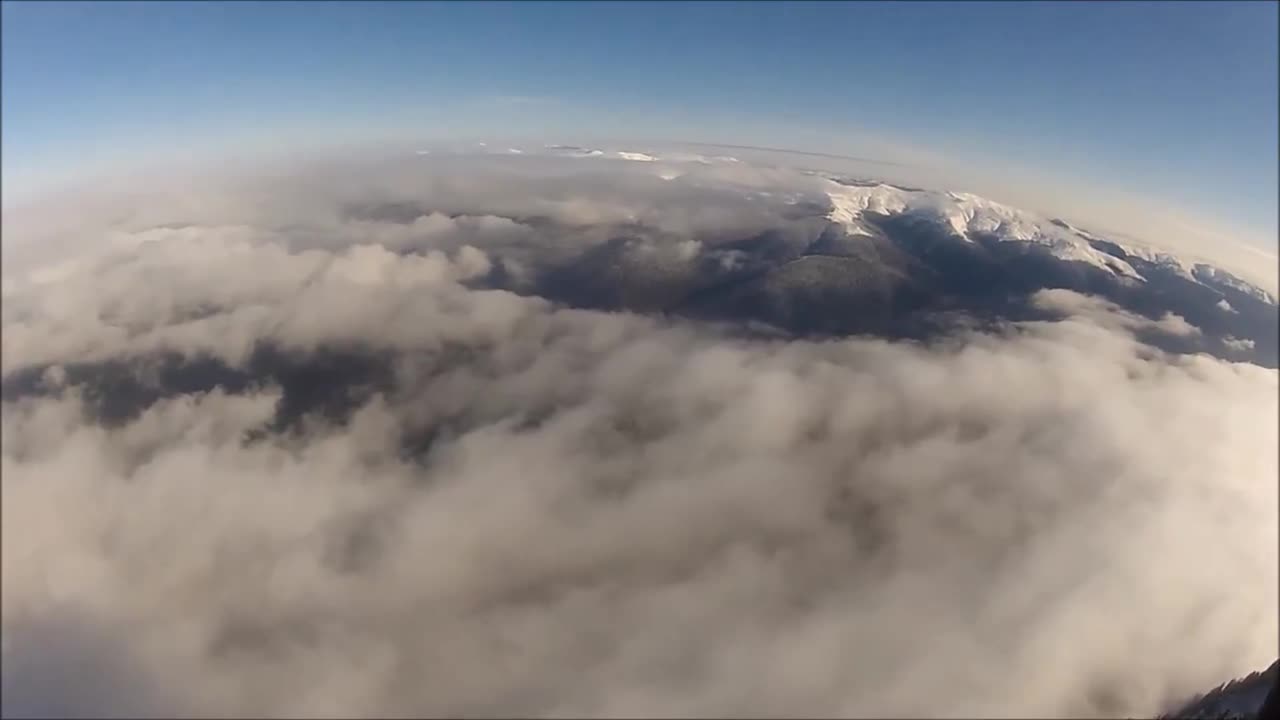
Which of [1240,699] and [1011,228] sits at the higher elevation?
[1011,228]

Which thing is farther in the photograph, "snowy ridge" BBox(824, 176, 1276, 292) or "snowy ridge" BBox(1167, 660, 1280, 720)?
"snowy ridge" BBox(824, 176, 1276, 292)

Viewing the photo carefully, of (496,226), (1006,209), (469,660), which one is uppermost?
(1006,209)

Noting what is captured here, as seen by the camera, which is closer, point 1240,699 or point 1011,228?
point 1240,699

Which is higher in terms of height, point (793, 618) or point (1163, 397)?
point (1163, 397)

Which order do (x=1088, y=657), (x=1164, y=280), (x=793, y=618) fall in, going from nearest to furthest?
1. (x=1088, y=657)
2. (x=793, y=618)
3. (x=1164, y=280)

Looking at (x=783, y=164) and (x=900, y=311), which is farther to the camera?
(x=900, y=311)

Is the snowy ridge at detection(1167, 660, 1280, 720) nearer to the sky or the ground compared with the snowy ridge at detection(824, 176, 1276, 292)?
nearer to the ground

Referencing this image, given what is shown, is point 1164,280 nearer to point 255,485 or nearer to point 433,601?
point 433,601

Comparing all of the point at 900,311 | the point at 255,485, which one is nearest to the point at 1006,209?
the point at 900,311

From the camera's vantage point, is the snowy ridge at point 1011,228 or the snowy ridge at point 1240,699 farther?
the snowy ridge at point 1011,228

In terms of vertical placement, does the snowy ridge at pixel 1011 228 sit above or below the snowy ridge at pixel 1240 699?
above

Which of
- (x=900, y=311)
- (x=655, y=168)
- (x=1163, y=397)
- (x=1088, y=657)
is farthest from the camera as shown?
(x=900, y=311)
